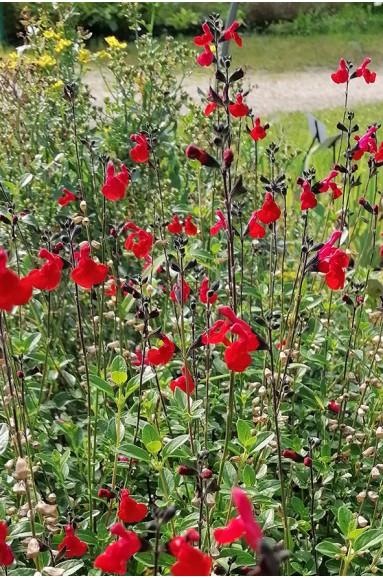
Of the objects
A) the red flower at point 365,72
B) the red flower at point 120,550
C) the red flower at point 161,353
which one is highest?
the red flower at point 365,72

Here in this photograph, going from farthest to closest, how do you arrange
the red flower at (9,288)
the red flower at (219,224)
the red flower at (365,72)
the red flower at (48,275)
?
the red flower at (365,72), the red flower at (219,224), the red flower at (48,275), the red flower at (9,288)

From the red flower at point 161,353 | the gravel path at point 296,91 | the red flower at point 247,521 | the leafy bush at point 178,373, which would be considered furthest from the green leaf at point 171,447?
the gravel path at point 296,91

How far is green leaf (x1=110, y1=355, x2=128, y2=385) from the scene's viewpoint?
5.23 feet

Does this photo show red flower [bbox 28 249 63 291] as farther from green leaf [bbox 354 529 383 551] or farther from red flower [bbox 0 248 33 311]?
green leaf [bbox 354 529 383 551]

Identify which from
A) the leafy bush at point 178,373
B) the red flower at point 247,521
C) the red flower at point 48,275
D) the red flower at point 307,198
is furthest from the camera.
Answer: the red flower at point 307,198

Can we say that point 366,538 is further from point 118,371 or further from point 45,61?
point 45,61

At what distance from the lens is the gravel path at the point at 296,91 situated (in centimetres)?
746

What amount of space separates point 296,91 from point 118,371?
7.04 metres

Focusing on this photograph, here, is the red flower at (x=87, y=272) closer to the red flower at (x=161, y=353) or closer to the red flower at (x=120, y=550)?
the red flower at (x=161, y=353)

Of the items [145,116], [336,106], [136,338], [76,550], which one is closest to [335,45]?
[336,106]

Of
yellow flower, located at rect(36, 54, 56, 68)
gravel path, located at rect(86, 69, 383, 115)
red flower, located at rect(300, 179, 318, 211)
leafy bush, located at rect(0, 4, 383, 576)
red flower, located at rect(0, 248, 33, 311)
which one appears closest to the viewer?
red flower, located at rect(0, 248, 33, 311)

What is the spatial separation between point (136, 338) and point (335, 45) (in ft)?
24.9

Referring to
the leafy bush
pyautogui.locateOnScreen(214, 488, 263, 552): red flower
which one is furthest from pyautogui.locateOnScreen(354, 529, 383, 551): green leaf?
pyautogui.locateOnScreen(214, 488, 263, 552): red flower

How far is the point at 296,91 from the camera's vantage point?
26.8 feet
